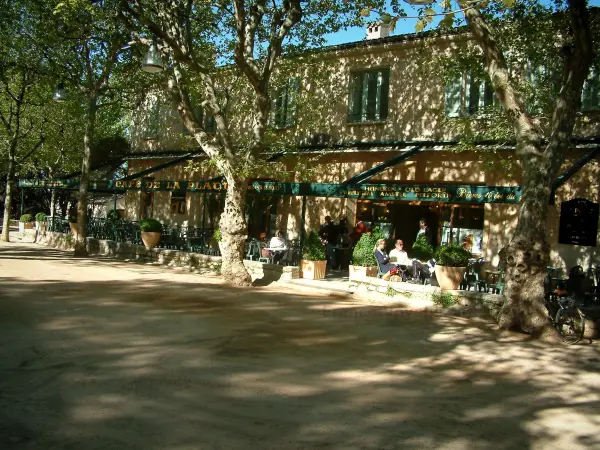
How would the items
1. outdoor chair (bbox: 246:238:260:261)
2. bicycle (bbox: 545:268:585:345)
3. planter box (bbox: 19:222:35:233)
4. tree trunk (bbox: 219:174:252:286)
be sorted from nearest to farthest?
bicycle (bbox: 545:268:585:345)
tree trunk (bbox: 219:174:252:286)
outdoor chair (bbox: 246:238:260:261)
planter box (bbox: 19:222:35:233)

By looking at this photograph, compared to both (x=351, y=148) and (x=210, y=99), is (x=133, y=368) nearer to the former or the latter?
(x=210, y=99)

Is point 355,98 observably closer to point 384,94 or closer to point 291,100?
point 384,94

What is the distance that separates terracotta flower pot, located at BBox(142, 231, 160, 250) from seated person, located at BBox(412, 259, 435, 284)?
9.09 meters

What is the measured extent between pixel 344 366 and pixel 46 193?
33760 millimetres

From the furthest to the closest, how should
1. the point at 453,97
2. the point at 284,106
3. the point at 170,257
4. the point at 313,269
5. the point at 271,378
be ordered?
1. the point at 284,106
2. the point at 170,257
3. the point at 453,97
4. the point at 313,269
5. the point at 271,378

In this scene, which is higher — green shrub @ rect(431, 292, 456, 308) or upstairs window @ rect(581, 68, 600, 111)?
upstairs window @ rect(581, 68, 600, 111)

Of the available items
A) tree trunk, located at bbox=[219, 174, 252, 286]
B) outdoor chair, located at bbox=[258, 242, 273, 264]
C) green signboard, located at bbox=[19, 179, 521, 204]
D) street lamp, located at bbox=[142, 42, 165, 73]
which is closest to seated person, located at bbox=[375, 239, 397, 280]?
green signboard, located at bbox=[19, 179, 521, 204]

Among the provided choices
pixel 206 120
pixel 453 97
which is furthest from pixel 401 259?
pixel 206 120

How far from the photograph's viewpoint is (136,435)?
466 cm

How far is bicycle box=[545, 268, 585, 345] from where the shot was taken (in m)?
9.24

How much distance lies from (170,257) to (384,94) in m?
8.19

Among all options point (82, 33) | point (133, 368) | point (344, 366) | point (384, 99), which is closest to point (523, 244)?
point (344, 366)

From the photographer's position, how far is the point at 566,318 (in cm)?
948

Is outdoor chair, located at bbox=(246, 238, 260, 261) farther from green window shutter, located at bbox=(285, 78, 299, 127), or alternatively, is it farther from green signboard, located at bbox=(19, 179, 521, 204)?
green window shutter, located at bbox=(285, 78, 299, 127)
